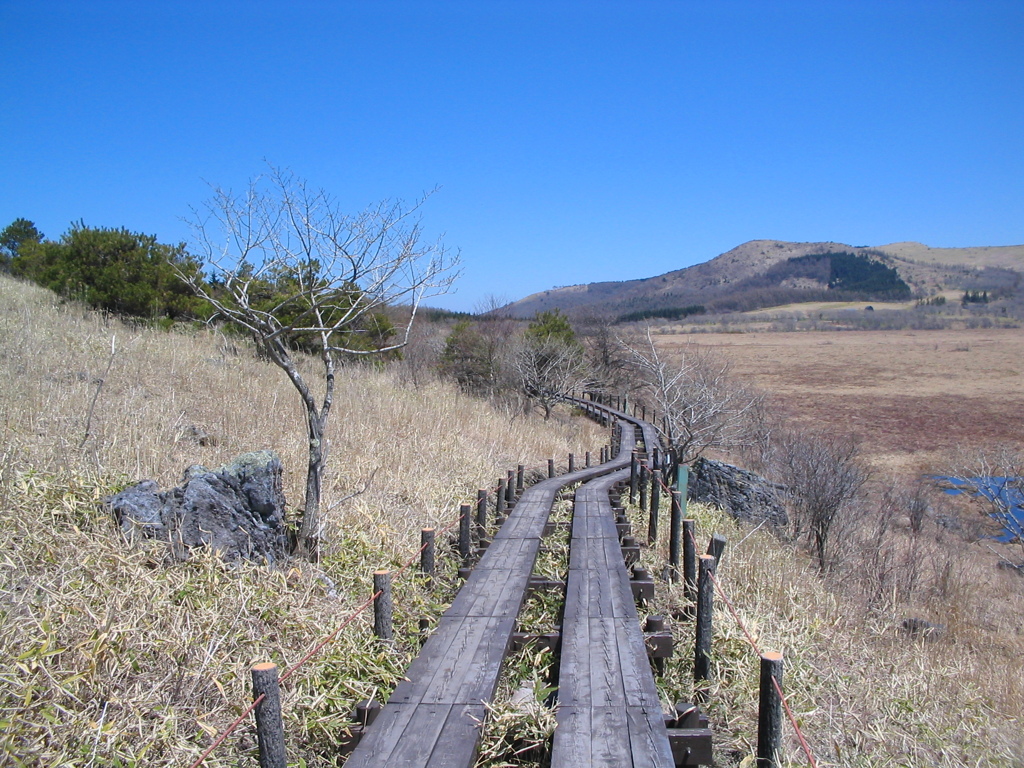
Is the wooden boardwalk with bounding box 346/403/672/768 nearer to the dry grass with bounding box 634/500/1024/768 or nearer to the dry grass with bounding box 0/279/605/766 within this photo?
the dry grass with bounding box 0/279/605/766

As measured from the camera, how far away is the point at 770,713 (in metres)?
3.72

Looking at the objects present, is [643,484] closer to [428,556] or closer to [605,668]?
[428,556]

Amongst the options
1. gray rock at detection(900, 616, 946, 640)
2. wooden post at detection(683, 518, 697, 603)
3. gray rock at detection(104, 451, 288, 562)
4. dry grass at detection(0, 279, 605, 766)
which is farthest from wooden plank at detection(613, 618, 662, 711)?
gray rock at detection(900, 616, 946, 640)

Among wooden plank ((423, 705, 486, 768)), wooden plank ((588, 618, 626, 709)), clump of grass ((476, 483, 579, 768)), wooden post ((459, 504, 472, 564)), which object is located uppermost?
wooden post ((459, 504, 472, 564))

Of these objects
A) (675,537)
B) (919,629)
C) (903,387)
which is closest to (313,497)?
(675,537)

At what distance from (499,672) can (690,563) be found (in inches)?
107

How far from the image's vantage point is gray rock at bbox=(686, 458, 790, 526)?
632 inches

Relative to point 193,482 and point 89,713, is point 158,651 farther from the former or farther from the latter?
point 193,482

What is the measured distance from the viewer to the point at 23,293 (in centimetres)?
1435

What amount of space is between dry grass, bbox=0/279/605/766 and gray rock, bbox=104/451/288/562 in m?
0.19

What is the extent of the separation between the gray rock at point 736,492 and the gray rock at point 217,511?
11.9 m

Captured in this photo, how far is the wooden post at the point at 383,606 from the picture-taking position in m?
4.53

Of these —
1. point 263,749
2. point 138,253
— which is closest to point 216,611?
point 263,749

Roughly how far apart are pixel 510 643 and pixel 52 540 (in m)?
3.25
